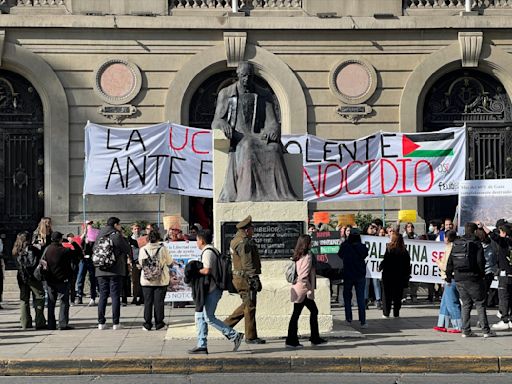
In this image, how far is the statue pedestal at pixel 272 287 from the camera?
16719 mm

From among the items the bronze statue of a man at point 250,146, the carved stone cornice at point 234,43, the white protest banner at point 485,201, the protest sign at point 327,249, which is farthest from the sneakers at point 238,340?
the carved stone cornice at point 234,43

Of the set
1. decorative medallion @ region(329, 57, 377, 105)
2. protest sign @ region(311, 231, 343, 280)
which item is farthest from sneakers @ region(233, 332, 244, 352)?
decorative medallion @ region(329, 57, 377, 105)

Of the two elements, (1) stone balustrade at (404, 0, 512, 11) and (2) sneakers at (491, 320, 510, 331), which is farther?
(1) stone balustrade at (404, 0, 512, 11)

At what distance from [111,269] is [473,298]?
19.8 ft

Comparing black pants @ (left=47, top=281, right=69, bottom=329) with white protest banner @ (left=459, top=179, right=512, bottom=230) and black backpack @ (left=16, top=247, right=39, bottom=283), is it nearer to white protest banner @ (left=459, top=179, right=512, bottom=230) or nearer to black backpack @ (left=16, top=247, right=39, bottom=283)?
black backpack @ (left=16, top=247, right=39, bottom=283)

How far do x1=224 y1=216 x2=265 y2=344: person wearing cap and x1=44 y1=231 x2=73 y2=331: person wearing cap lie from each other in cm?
387

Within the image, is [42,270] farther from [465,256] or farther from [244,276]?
[465,256]

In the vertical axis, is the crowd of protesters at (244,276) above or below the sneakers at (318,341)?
above

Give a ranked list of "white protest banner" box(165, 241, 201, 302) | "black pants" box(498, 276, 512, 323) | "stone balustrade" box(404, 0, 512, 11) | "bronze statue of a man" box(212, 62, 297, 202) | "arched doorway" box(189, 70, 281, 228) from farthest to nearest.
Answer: "stone balustrade" box(404, 0, 512, 11), "arched doorway" box(189, 70, 281, 228), "white protest banner" box(165, 241, 201, 302), "black pants" box(498, 276, 512, 323), "bronze statue of a man" box(212, 62, 297, 202)

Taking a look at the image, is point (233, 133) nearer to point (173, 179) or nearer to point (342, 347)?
point (342, 347)

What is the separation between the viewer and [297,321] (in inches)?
616

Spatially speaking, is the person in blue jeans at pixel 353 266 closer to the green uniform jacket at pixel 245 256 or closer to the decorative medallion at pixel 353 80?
the green uniform jacket at pixel 245 256

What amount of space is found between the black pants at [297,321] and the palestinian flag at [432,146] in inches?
325

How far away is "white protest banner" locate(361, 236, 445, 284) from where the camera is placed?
22031 mm
